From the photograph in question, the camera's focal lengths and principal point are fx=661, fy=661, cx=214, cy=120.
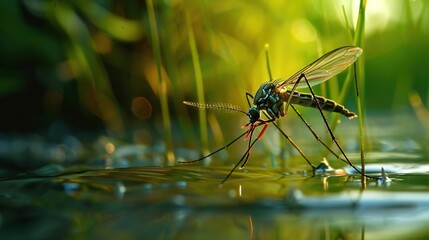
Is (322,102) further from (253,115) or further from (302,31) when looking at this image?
(302,31)

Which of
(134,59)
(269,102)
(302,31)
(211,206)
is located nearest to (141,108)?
(134,59)

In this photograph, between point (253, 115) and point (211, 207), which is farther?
point (253, 115)

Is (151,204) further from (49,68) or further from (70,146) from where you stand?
(49,68)

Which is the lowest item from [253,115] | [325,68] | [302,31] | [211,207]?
[211,207]

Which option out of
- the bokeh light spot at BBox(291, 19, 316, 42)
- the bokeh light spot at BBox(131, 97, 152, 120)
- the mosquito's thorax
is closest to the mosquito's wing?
the mosquito's thorax

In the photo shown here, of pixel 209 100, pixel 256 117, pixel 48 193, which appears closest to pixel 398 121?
pixel 209 100

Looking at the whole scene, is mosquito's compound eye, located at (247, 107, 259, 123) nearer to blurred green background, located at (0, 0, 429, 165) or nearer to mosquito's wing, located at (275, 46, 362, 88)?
mosquito's wing, located at (275, 46, 362, 88)

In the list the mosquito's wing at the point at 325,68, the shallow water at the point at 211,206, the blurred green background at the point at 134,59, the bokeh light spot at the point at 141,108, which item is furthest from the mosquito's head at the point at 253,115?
the bokeh light spot at the point at 141,108

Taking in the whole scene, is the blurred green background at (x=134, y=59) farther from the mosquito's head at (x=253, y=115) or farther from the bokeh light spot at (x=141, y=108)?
the mosquito's head at (x=253, y=115)
